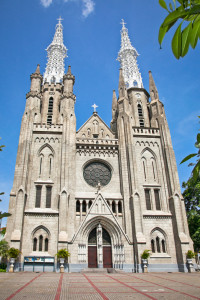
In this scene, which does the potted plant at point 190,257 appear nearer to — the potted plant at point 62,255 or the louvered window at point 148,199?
the louvered window at point 148,199

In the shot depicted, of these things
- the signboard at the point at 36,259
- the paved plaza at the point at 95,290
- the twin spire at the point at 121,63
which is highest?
the twin spire at the point at 121,63

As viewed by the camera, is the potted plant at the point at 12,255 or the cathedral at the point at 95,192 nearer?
the potted plant at the point at 12,255

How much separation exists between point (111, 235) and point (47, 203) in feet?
27.1

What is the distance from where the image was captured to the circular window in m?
30.6

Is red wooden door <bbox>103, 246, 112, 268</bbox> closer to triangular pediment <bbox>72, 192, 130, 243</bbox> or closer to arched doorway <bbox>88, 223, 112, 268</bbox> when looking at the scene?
arched doorway <bbox>88, 223, 112, 268</bbox>

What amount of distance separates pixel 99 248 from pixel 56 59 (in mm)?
37377

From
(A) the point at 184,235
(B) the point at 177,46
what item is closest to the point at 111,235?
(A) the point at 184,235

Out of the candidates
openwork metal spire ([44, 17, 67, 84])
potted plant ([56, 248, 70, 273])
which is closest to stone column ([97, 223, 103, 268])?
potted plant ([56, 248, 70, 273])

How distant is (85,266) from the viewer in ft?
80.3

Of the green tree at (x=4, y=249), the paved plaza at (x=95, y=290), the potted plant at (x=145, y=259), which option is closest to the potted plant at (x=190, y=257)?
the potted plant at (x=145, y=259)

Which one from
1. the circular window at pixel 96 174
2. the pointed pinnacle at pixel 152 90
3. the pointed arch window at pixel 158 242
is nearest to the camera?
the pointed arch window at pixel 158 242

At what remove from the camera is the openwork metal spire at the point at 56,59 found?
44.0 meters

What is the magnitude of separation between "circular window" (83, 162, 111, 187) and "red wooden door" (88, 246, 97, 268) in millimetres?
7641

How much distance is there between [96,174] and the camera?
31.0 metres
